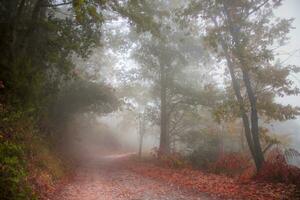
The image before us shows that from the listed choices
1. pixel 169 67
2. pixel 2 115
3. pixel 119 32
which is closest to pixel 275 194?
pixel 2 115

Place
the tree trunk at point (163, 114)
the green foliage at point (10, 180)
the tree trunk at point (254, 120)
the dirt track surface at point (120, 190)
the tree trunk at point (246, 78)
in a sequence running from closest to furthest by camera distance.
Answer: the green foliage at point (10, 180) < the dirt track surface at point (120, 190) < the tree trunk at point (246, 78) < the tree trunk at point (254, 120) < the tree trunk at point (163, 114)

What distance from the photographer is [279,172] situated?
1105 centimetres

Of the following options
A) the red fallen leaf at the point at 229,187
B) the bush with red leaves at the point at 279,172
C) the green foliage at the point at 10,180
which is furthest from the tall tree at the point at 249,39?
the green foliage at the point at 10,180

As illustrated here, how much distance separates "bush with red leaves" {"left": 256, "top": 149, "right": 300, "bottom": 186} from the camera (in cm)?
1053

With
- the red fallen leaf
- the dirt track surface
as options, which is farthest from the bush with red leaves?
the dirt track surface

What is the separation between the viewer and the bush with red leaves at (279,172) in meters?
10.5

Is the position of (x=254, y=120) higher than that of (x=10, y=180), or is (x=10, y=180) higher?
(x=254, y=120)

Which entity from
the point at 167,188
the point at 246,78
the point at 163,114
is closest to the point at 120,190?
the point at 167,188

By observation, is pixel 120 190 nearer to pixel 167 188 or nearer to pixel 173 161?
pixel 167 188

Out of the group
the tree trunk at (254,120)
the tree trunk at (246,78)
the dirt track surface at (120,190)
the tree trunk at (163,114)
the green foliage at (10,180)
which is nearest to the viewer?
the green foliage at (10,180)

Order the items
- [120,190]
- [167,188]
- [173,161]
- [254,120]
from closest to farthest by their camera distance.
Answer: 1. [120,190]
2. [167,188]
3. [254,120]
4. [173,161]

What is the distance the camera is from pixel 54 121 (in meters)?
18.5

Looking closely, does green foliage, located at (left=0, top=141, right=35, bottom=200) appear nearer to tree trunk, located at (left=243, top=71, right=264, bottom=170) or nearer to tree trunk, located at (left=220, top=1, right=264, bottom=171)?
tree trunk, located at (left=220, top=1, right=264, bottom=171)

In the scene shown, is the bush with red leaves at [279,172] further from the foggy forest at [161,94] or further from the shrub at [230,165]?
the shrub at [230,165]
